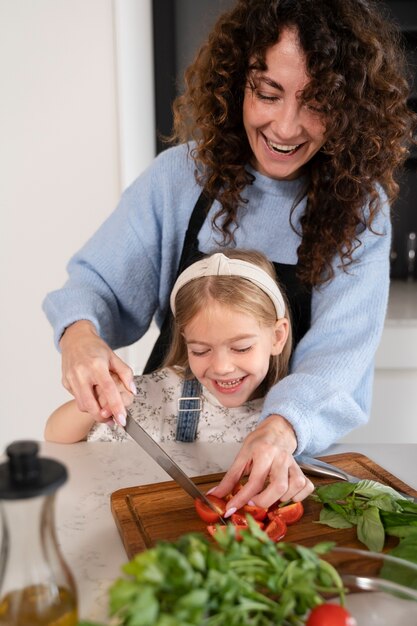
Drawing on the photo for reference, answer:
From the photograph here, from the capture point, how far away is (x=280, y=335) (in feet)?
4.36

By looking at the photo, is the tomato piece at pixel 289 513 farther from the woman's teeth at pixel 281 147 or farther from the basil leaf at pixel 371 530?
the woman's teeth at pixel 281 147

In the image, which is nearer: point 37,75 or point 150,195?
point 150,195

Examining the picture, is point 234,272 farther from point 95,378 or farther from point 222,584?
point 222,584

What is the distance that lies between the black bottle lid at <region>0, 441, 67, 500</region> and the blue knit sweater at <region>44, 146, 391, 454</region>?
65 cm

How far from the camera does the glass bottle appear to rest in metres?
0.51

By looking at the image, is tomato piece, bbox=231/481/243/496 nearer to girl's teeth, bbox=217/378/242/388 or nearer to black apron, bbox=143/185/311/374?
girl's teeth, bbox=217/378/242/388

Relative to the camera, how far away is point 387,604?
683mm

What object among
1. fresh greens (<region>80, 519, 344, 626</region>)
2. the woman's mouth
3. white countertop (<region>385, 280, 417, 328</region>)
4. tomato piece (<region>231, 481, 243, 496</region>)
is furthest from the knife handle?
white countertop (<region>385, 280, 417, 328</region>)

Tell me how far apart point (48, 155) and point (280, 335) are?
1.21 meters

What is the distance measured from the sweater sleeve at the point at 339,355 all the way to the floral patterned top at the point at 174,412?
0.16m

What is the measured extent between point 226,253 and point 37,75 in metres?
1.17

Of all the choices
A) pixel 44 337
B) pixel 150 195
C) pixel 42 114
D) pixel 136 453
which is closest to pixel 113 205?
pixel 42 114

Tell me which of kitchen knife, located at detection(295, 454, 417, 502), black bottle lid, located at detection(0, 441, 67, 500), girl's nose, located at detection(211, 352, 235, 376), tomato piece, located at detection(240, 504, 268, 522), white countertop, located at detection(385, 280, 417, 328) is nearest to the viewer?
black bottle lid, located at detection(0, 441, 67, 500)

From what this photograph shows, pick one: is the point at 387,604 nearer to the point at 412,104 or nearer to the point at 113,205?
the point at 113,205
